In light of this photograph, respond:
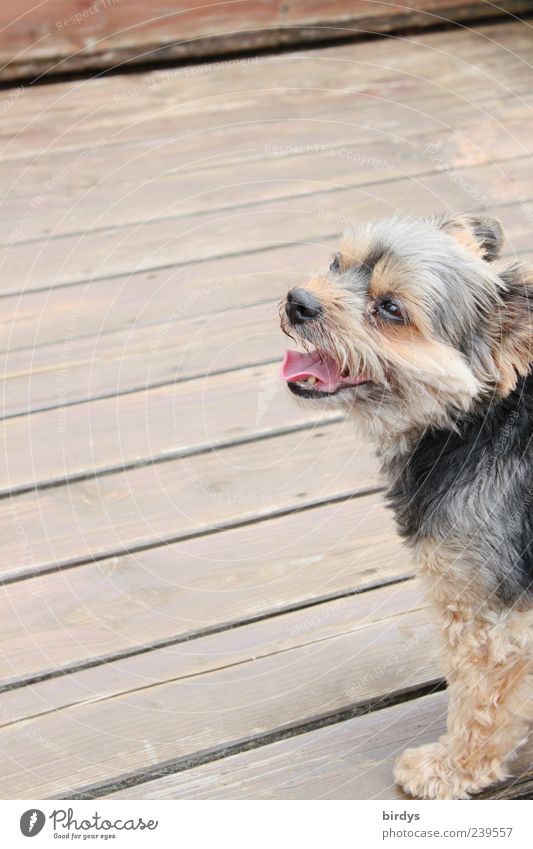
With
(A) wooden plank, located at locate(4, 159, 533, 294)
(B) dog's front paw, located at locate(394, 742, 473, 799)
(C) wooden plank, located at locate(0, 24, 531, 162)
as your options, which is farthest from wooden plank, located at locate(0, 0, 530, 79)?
(B) dog's front paw, located at locate(394, 742, 473, 799)

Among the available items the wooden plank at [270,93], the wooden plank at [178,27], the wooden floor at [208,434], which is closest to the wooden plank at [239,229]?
the wooden floor at [208,434]

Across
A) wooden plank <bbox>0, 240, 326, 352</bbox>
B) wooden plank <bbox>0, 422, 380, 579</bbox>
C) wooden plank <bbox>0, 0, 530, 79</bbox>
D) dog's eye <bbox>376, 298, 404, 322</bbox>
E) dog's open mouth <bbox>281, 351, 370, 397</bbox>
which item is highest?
wooden plank <bbox>0, 0, 530, 79</bbox>

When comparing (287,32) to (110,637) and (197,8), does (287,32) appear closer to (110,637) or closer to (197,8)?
(197,8)

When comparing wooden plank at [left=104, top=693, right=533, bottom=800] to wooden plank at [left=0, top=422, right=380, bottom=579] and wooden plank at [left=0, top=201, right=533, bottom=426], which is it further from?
wooden plank at [left=0, top=201, right=533, bottom=426]

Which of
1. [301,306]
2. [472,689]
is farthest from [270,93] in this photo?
[472,689]

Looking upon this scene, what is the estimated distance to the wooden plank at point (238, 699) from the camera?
2.28m

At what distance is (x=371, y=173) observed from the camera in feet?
14.4

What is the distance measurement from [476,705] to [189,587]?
0.87 m

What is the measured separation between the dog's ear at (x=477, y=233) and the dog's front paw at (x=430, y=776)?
114cm

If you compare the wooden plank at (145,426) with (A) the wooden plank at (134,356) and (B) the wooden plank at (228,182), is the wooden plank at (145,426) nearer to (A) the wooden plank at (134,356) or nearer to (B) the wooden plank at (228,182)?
(A) the wooden plank at (134,356)

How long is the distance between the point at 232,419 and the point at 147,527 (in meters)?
0.54

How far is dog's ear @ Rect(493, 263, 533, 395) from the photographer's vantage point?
209 cm
